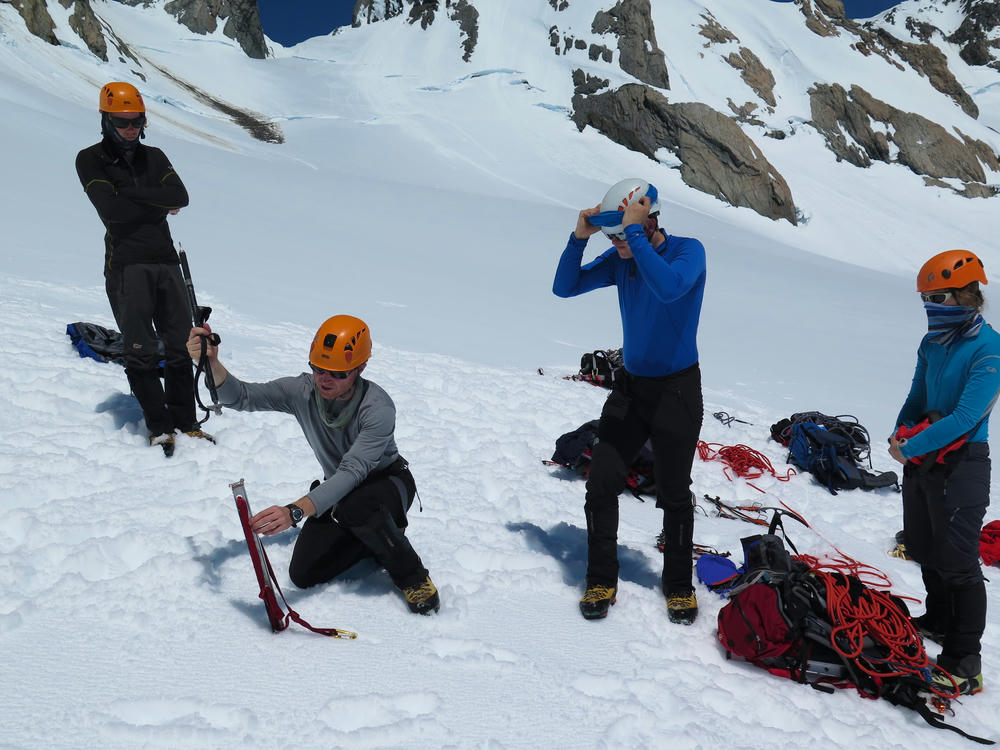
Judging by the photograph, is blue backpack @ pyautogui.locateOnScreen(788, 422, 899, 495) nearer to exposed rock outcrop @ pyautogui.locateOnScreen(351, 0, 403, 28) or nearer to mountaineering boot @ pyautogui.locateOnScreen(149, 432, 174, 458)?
mountaineering boot @ pyautogui.locateOnScreen(149, 432, 174, 458)

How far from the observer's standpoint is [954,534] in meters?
3.40

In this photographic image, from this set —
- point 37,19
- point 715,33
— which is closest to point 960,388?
point 37,19

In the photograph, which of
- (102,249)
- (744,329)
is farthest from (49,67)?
(744,329)

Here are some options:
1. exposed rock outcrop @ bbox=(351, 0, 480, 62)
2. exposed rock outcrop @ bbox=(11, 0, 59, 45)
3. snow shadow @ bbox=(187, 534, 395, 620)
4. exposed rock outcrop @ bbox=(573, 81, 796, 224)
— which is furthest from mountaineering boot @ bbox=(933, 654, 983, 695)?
exposed rock outcrop @ bbox=(351, 0, 480, 62)

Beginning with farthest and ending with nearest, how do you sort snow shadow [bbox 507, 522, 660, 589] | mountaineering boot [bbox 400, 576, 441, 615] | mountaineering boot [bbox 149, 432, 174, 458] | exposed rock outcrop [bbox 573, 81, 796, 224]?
exposed rock outcrop [bbox 573, 81, 796, 224] < mountaineering boot [bbox 149, 432, 174, 458] < snow shadow [bbox 507, 522, 660, 589] < mountaineering boot [bbox 400, 576, 441, 615]

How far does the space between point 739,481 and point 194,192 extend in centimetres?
1686

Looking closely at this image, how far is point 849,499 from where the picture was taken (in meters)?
6.48

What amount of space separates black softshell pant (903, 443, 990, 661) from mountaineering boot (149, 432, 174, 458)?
4778 millimetres

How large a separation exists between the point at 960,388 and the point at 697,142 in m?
42.5

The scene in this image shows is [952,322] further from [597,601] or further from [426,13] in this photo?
[426,13]

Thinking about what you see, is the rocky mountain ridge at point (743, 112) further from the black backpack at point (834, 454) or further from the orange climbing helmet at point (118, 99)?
the orange climbing helmet at point (118, 99)

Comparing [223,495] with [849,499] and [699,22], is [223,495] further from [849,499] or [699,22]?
[699,22]

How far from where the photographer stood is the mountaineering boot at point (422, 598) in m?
3.56

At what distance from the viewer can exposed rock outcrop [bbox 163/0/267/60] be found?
200ft
